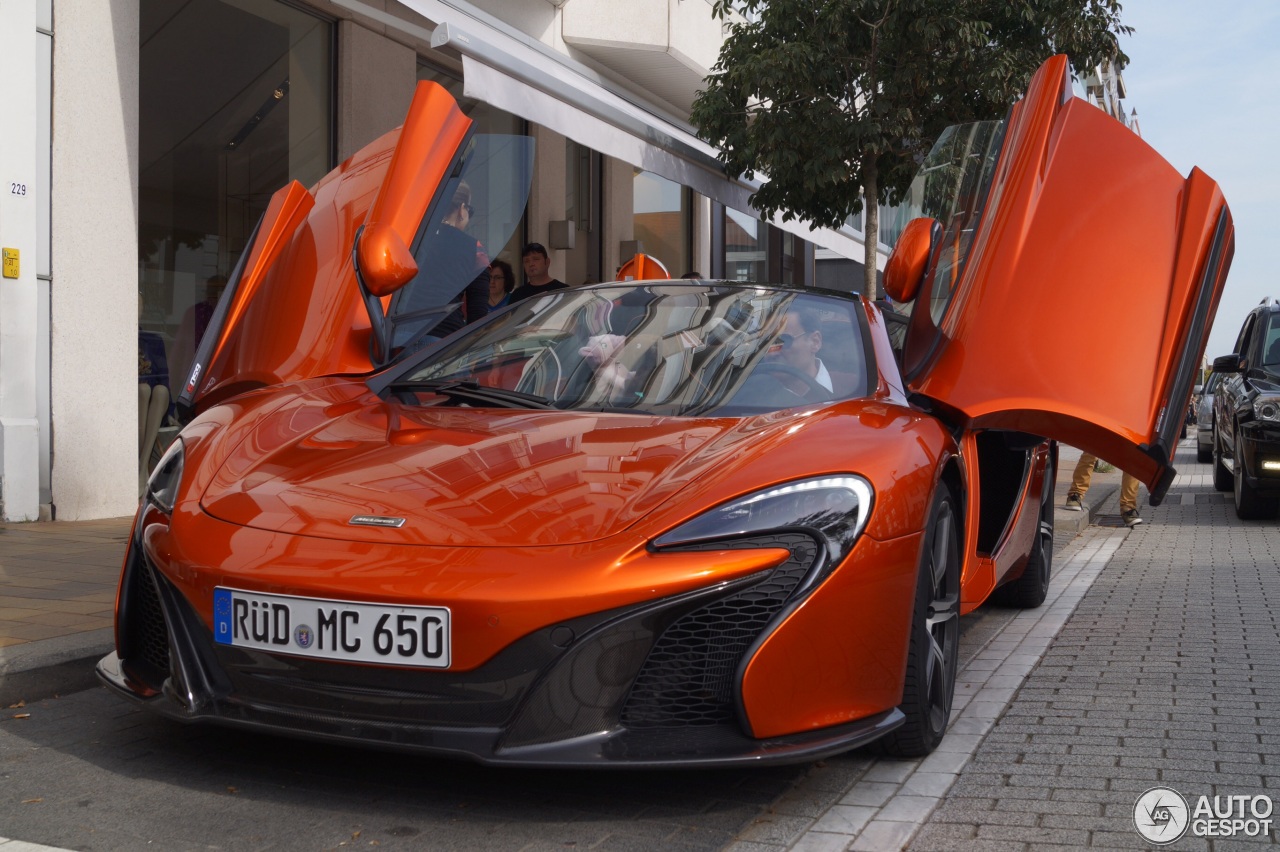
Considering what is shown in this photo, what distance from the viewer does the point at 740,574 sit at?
2621mm

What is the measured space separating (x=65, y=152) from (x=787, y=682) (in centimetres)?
632

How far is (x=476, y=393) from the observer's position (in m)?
3.76

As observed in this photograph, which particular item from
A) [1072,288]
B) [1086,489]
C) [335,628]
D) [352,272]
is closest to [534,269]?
[352,272]

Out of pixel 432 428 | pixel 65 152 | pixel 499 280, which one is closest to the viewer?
pixel 432 428

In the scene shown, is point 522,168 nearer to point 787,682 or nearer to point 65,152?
point 65,152

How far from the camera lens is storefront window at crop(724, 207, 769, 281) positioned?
19359mm

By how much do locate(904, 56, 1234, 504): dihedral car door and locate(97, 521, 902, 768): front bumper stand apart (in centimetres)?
144

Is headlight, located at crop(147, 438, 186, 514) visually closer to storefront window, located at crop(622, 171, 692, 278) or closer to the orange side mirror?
the orange side mirror

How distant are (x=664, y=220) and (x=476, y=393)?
44.3ft

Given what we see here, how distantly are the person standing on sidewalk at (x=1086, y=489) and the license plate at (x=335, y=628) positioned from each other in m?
8.24

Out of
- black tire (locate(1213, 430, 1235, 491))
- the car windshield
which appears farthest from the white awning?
black tire (locate(1213, 430, 1235, 491))

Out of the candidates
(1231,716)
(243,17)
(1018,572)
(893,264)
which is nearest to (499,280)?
(243,17)

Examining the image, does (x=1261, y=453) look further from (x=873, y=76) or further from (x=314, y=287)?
(x=314, y=287)

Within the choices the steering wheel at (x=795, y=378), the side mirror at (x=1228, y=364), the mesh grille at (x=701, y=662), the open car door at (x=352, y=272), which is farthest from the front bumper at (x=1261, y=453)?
the mesh grille at (x=701, y=662)
